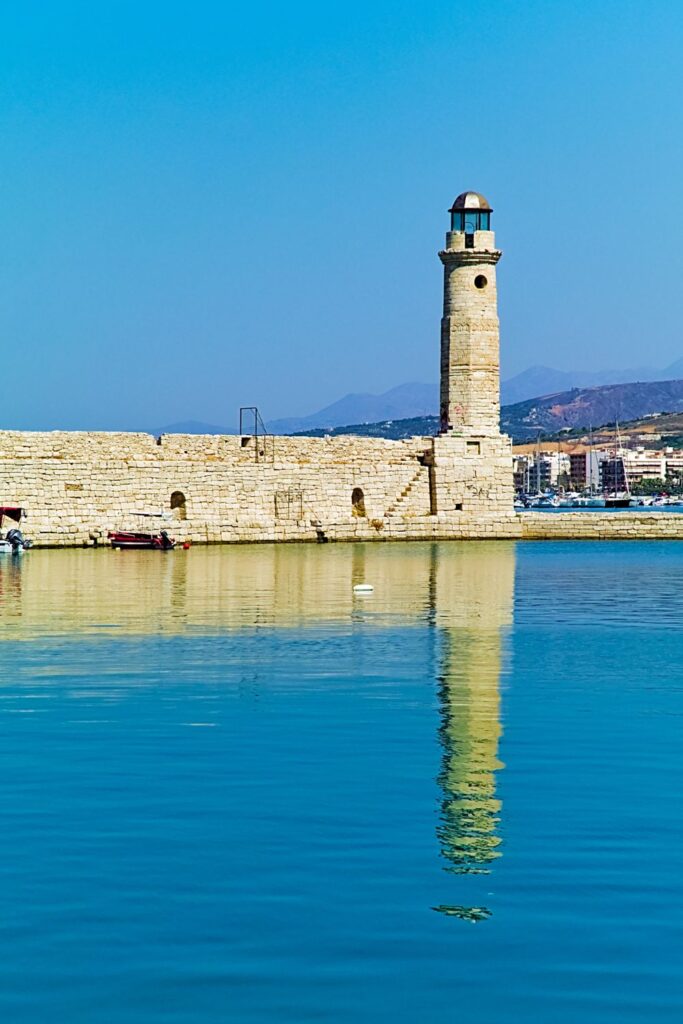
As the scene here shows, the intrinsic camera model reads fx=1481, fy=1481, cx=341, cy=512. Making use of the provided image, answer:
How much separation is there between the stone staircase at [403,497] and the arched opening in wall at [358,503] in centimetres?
50

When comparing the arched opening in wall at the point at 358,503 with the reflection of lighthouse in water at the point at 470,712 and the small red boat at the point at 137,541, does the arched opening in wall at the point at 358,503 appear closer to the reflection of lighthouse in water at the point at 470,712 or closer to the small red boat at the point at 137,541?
the small red boat at the point at 137,541

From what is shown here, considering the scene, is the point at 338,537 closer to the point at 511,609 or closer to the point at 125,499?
the point at 125,499

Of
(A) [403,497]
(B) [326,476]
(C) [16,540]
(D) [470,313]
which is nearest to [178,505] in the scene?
(B) [326,476]

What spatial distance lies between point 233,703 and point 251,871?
13.2 feet

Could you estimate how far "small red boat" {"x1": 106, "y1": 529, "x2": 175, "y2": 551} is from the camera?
90.0 feet

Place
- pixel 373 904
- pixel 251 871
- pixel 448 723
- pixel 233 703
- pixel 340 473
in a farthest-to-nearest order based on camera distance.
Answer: pixel 340 473
pixel 233 703
pixel 448 723
pixel 251 871
pixel 373 904

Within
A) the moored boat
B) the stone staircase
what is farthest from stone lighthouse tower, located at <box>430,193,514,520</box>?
the moored boat

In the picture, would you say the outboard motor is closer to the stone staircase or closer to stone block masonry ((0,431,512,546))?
stone block masonry ((0,431,512,546))

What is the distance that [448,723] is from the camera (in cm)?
891

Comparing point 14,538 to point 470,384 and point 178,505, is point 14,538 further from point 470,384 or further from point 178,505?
point 470,384

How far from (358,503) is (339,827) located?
24.3 m

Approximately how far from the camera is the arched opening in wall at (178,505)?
93.1ft

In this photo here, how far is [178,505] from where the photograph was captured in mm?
28609

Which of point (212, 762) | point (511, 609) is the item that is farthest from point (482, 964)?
point (511, 609)
